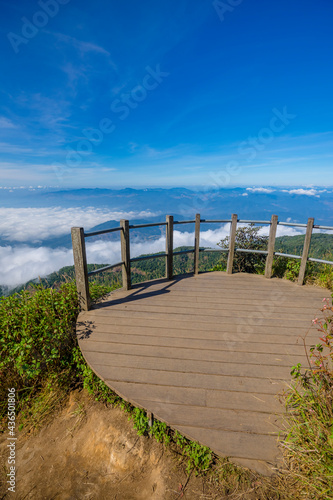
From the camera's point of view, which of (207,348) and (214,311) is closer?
(207,348)

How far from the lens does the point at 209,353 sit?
108 inches

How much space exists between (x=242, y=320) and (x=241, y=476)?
1.92m

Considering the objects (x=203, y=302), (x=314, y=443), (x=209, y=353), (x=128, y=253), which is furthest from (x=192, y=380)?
(x=128, y=253)

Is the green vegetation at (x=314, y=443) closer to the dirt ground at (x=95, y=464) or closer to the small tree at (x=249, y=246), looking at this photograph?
the dirt ground at (x=95, y=464)

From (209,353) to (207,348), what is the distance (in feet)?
0.28

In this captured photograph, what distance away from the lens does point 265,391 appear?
222 centimetres

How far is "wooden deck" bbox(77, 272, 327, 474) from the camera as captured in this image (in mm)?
1921

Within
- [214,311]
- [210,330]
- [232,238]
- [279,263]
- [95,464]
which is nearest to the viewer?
[95,464]

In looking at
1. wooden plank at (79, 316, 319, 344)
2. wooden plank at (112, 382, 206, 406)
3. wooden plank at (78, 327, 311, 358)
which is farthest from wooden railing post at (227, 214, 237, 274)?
wooden plank at (112, 382, 206, 406)

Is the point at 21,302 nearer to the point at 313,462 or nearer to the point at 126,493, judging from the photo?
the point at 126,493

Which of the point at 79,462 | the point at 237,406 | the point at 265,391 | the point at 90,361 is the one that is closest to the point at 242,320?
the point at 265,391

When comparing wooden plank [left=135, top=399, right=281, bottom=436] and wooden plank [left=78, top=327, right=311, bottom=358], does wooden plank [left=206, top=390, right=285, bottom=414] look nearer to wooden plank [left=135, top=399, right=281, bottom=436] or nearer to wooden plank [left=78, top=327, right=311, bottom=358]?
wooden plank [left=135, top=399, right=281, bottom=436]

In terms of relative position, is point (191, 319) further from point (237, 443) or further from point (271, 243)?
point (271, 243)

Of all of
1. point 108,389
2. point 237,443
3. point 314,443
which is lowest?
point 108,389
